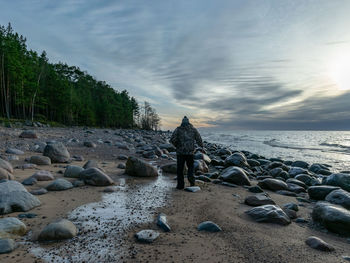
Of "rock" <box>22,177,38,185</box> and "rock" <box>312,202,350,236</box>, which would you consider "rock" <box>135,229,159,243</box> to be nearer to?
"rock" <box>312,202,350,236</box>

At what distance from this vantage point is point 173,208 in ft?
13.0

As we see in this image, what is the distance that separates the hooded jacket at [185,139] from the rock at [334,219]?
130 inches

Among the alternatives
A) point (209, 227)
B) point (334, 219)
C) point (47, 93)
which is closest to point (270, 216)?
point (334, 219)

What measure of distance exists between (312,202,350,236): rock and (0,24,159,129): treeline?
36843mm

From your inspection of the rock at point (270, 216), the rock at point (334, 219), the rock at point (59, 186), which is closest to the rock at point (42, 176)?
the rock at point (59, 186)

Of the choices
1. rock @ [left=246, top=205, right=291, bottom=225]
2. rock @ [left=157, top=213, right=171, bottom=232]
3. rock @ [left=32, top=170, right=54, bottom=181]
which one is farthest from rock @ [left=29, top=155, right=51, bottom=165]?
rock @ [left=246, top=205, right=291, bottom=225]

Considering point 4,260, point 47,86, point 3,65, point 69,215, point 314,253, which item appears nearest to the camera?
point 4,260

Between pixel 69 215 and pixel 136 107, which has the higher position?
pixel 136 107

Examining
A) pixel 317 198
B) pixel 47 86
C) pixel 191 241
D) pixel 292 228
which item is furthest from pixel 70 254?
pixel 47 86

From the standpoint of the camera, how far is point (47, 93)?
44062 mm

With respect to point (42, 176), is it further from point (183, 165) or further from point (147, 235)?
point (147, 235)

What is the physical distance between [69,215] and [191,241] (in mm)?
2101

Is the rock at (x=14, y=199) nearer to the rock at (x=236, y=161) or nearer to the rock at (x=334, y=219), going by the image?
the rock at (x=334, y=219)

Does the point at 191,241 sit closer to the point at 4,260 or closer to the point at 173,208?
the point at 173,208
